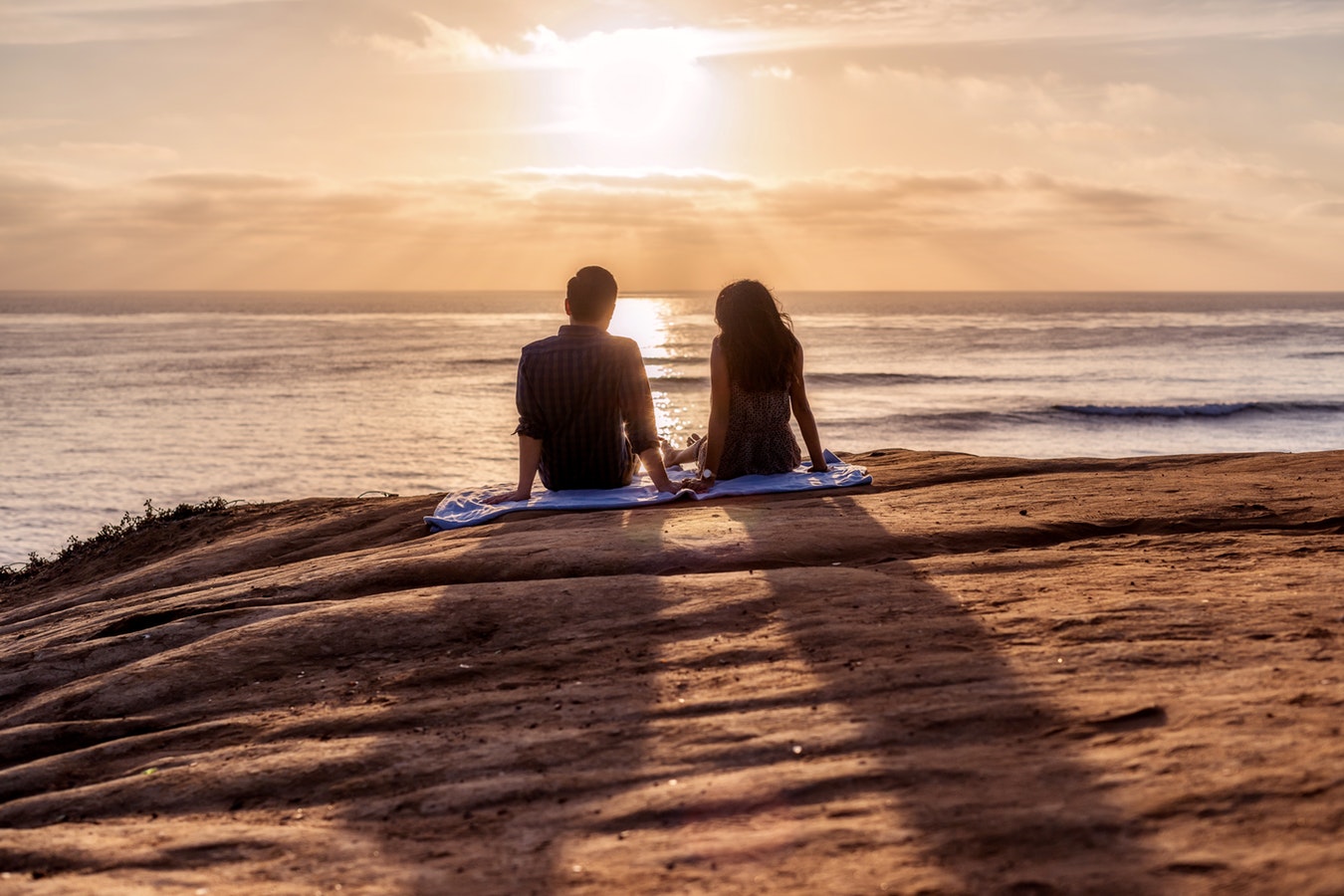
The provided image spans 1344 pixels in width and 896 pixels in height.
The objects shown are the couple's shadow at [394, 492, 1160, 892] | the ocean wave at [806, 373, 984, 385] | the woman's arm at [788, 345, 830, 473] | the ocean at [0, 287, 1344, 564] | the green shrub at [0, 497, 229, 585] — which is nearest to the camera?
the couple's shadow at [394, 492, 1160, 892]

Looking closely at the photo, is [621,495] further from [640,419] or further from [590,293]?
[590,293]

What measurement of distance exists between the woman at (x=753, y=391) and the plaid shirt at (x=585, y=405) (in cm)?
60


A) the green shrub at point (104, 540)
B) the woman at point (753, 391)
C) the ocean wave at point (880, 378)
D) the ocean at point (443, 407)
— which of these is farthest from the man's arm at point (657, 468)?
the ocean wave at point (880, 378)

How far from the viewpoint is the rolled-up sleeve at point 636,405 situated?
687cm

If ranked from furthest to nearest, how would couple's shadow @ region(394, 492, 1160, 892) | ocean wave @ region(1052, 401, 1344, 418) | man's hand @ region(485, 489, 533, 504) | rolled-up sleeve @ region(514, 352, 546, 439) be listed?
ocean wave @ region(1052, 401, 1344, 418) < man's hand @ region(485, 489, 533, 504) < rolled-up sleeve @ region(514, 352, 546, 439) < couple's shadow @ region(394, 492, 1160, 892)

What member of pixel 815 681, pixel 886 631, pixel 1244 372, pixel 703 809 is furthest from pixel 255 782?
pixel 1244 372

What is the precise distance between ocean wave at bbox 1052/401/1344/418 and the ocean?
0.09 metres

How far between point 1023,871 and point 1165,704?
101cm

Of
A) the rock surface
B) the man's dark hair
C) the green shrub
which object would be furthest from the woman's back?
the green shrub

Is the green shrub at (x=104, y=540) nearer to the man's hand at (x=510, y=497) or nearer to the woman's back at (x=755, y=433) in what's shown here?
the man's hand at (x=510, y=497)

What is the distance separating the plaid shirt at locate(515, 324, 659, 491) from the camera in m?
6.84

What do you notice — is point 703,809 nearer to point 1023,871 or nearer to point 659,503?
point 1023,871

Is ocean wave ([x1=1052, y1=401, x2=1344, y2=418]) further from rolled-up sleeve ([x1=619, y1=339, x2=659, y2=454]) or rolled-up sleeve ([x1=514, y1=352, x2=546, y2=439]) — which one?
rolled-up sleeve ([x1=514, y1=352, x2=546, y2=439])

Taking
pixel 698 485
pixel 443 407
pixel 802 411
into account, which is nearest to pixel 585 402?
pixel 698 485
